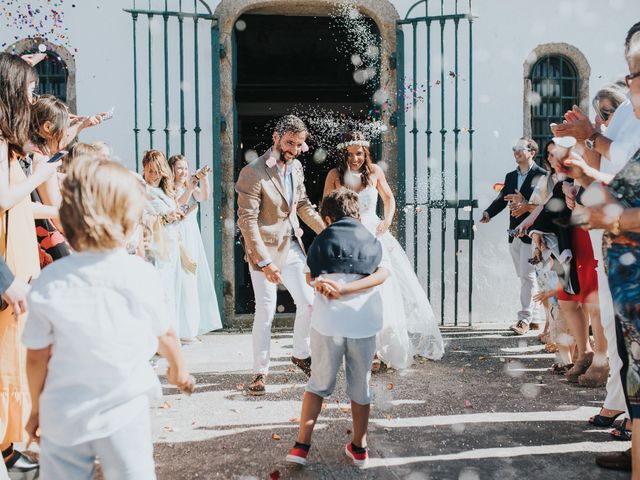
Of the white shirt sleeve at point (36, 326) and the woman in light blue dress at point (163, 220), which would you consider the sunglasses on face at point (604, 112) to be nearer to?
the white shirt sleeve at point (36, 326)

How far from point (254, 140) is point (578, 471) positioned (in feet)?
29.0

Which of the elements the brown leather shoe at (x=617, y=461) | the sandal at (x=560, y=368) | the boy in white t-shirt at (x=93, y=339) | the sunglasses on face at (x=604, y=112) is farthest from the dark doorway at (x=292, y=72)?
the boy in white t-shirt at (x=93, y=339)

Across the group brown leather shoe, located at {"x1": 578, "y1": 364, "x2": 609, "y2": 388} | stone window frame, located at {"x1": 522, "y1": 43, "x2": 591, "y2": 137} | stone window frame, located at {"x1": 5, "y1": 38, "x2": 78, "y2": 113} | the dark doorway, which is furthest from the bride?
the dark doorway

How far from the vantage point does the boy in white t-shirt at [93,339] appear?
80.2 inches

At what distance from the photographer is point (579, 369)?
17.1 ft

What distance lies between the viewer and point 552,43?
307 inches

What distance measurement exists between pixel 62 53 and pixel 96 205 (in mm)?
5872

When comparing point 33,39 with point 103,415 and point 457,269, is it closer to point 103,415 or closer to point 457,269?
point 457,269

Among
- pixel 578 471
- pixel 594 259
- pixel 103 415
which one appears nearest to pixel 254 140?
pixel 594 259

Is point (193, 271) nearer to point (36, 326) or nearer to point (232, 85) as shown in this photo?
point (232, 85)

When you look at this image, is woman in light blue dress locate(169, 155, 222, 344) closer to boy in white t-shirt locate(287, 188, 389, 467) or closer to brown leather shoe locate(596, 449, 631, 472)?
boy in white t-shirt locate(287, 188, 389, 467)

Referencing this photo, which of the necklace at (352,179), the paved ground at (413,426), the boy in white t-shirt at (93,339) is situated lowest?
the paved ground at (413,426)

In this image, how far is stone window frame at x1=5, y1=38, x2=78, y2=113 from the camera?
712 cm

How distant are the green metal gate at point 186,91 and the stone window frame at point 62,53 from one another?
70 centimetres
